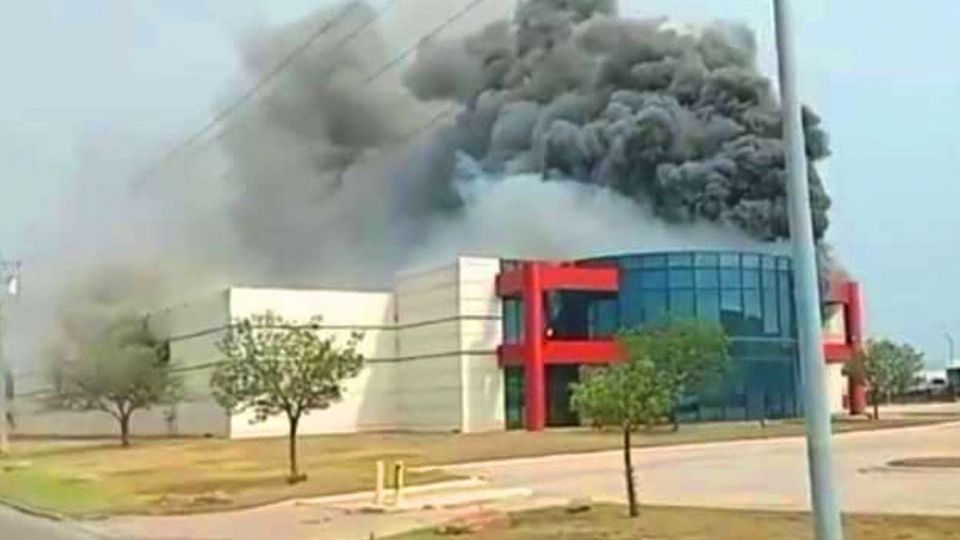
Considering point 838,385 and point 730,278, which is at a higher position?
point 730,278

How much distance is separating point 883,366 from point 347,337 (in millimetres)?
29784

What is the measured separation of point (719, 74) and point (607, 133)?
9.35 metres

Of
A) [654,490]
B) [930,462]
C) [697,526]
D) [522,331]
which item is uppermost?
[522,331]

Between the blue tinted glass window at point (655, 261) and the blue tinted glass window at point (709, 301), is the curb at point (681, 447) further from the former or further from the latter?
the blue tinted glass window at point (655, 261)

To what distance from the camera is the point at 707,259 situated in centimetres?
8131

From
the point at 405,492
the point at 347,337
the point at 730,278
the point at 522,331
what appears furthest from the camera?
the point at 730,278

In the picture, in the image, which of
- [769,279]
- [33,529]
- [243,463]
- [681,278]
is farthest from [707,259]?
[33,529]

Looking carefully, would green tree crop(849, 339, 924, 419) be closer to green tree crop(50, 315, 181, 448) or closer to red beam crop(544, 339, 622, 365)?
red beam crop(544, 339, 622, 365)

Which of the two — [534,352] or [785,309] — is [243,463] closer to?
[534,352]

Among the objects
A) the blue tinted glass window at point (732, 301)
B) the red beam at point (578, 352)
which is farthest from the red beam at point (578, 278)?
the blue tinted glass window at point (732, 301)

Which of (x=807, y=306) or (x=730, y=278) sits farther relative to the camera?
(x=730, y=278)

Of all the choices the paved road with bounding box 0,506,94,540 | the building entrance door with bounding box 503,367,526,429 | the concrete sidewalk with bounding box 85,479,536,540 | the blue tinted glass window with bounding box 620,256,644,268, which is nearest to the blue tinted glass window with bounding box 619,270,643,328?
the blue tinted glass window with bounding box 620,256,644,268

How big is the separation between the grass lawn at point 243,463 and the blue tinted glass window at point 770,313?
669 cm

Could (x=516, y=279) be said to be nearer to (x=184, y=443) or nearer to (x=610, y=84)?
(x=184, y=443)
